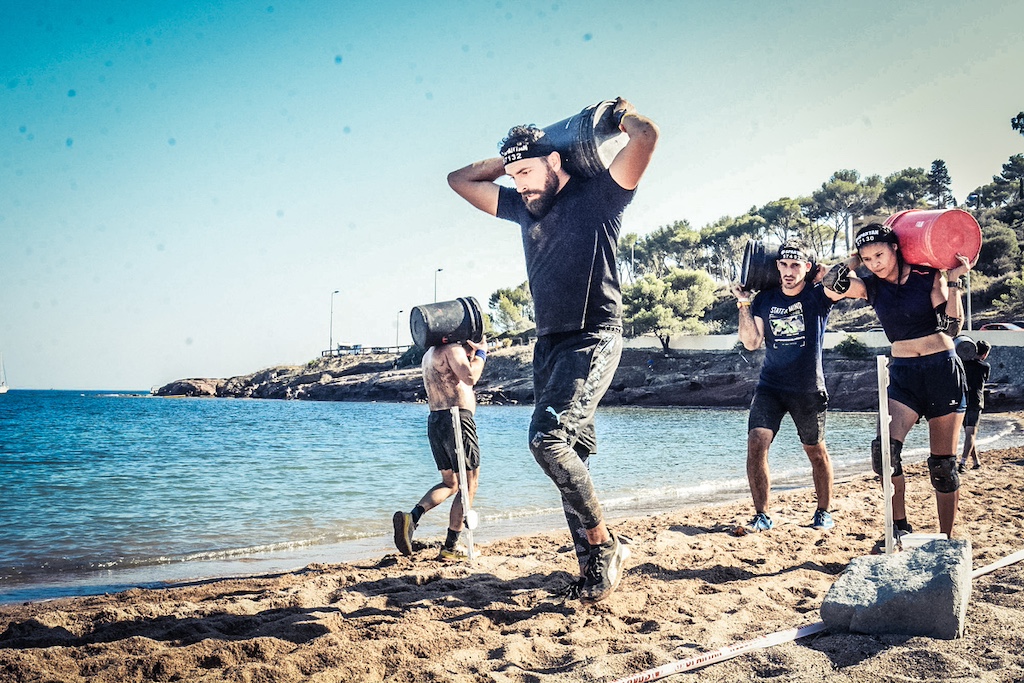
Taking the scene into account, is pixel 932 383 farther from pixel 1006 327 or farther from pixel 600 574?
pixel 1006 327

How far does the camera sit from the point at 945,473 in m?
4.31

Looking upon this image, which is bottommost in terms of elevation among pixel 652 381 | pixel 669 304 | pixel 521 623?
pixel 652 381

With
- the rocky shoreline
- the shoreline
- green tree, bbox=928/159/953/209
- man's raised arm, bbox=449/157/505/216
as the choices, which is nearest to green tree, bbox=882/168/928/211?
green tree, bbox=928/159/953/209

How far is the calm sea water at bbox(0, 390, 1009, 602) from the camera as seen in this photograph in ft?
21.7

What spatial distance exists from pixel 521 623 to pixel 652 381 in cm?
4927

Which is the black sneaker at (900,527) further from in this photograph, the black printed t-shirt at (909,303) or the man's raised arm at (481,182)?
the man's raised arm at (481,182)

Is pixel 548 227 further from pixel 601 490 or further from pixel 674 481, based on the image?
pixel 674 481

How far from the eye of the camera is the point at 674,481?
1140cm

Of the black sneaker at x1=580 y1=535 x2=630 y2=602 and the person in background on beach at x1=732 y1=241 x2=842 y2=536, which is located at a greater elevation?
the person in background on beach at x1=732 y1=241 x2=842 y2=536

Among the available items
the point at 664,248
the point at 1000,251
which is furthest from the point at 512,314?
the point at 1000,251

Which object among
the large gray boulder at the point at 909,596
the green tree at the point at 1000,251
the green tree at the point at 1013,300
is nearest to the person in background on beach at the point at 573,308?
the large gray boulder at the point at 909,596

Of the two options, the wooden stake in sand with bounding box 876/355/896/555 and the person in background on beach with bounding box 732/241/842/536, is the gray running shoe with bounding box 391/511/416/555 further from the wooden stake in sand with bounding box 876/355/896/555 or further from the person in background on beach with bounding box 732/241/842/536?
the wooden stake in sand with bounding box 876/355/896/555

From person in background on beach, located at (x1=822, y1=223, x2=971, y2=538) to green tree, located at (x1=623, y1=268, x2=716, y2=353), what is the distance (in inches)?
2022

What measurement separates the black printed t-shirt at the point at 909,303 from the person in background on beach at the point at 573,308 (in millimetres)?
2152
